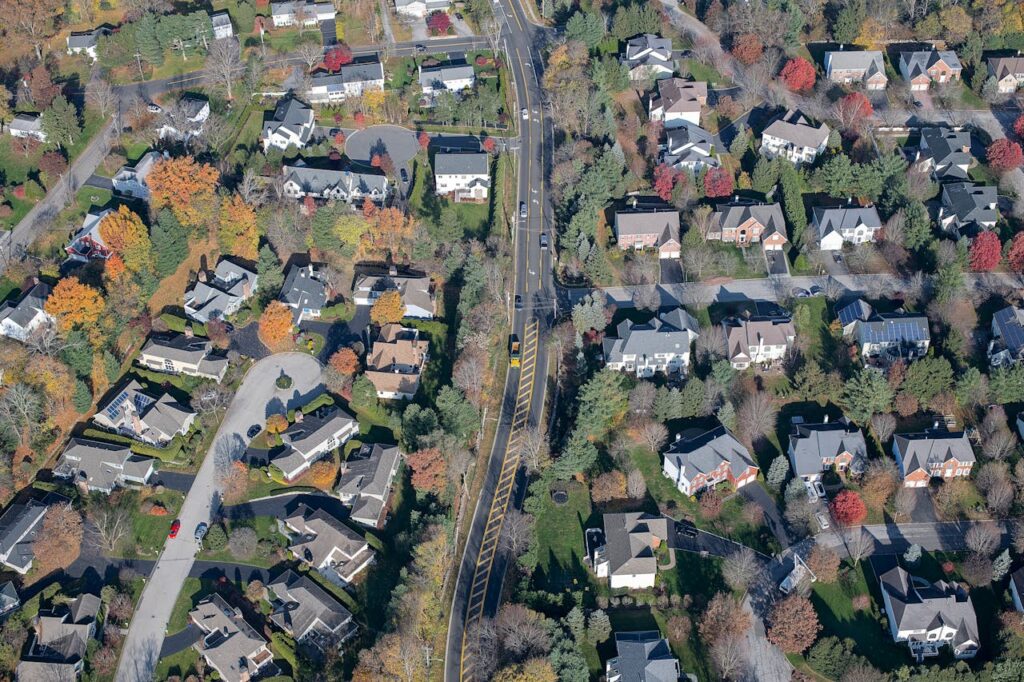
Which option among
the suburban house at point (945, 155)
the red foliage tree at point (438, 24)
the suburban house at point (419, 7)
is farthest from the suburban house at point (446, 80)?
the suburban house at point (945, 155)

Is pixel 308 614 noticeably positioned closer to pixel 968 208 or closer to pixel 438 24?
pixel 968 208

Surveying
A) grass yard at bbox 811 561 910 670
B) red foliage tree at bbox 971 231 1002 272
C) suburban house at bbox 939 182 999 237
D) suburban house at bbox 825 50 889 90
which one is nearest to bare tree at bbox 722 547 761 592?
grass yard at bbox 811 561 910 670

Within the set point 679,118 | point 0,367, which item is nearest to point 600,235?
point 679,118

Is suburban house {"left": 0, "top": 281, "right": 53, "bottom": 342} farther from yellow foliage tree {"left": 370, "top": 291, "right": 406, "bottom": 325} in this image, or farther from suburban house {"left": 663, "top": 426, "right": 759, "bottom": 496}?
suburban house {"left": 663, "top": 426, "right": 759, "bottom": 496}

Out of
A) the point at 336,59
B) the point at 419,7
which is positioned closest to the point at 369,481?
the point at 336,59

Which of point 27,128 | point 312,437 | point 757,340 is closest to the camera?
point 312,437

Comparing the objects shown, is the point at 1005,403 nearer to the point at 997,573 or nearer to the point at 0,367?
the point at 997,573
